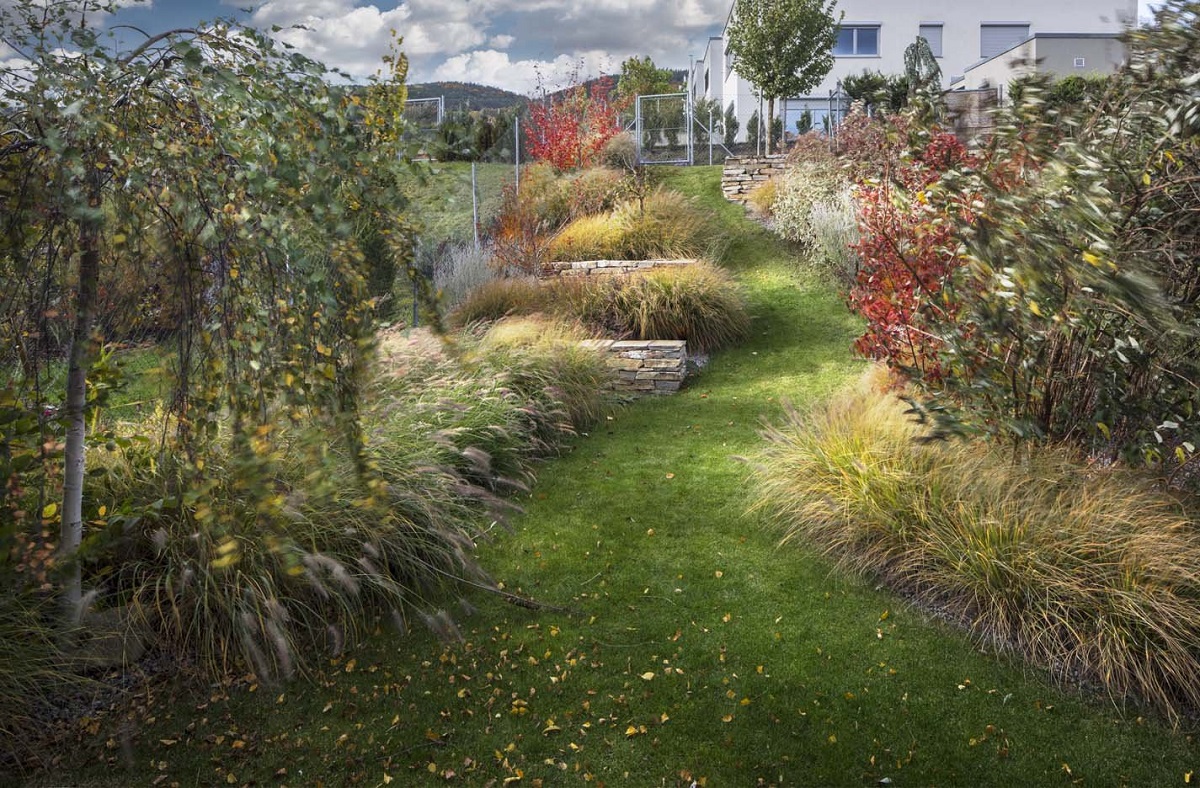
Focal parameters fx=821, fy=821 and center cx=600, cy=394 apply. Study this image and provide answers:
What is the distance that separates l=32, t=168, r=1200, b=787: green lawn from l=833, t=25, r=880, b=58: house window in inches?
1024

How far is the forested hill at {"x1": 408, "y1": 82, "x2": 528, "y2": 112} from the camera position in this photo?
19297 millimetres

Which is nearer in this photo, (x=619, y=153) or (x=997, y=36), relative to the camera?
(x=619, y=153)

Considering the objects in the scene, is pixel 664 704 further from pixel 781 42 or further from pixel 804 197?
pixel 781 42

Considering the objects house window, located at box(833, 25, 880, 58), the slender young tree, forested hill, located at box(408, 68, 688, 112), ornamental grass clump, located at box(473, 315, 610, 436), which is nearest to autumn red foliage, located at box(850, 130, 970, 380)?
ornamental grass clump, located at box(473, 315, 610, 436)

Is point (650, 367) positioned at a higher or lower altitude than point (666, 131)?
lower

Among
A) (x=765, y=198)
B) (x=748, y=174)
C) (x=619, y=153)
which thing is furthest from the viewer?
(x=619, y=153)

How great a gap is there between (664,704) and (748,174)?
42.3 ft

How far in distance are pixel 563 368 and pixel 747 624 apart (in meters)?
3.36

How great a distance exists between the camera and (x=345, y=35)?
438cm

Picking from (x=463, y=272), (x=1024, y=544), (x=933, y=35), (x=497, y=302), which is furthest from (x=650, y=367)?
(x=933, y=35)

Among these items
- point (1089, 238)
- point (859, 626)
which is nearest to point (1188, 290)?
point (1089, 238)

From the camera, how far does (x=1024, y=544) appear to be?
10.7 feet

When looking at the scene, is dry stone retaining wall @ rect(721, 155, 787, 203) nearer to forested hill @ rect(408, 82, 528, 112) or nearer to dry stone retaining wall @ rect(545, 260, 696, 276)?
dry stone retaining wall @ rect(545, 260, 696, 276)

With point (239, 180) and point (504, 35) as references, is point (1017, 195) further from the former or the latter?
point (504, 35)
